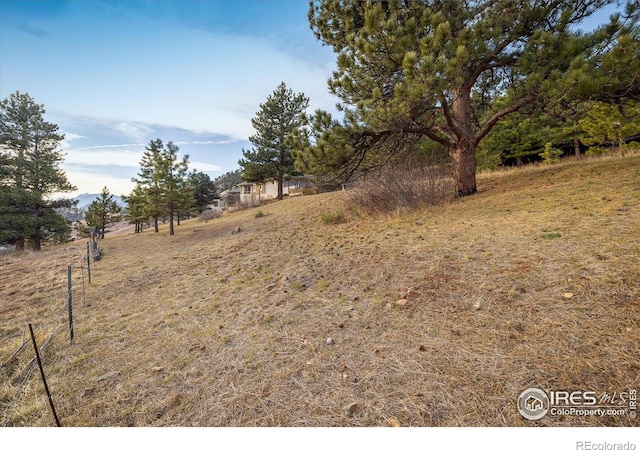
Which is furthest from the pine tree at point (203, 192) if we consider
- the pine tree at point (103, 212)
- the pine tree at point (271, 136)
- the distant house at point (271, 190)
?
the pine tree at point (271, 136)

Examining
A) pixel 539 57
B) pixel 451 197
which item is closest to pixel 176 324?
pixel 451 197

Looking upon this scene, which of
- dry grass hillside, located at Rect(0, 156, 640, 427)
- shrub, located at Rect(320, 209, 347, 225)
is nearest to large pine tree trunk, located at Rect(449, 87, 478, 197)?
dry grass hillside, located at Rect(0, 156, 640, 427)

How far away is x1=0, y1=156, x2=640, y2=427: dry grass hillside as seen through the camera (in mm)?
1658

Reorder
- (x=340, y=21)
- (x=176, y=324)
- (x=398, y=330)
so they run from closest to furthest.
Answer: (x=398, y=330)
(x=176, y=324)
(x=340, y=21)

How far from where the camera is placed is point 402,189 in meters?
6.88

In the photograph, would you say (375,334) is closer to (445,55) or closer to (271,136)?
→ (445,55)

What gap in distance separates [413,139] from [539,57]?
311cm

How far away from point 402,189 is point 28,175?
21.4 m

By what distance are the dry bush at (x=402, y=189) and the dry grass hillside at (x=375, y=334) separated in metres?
2.00

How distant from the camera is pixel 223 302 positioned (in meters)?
3.71

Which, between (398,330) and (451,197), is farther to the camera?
(451,197)
